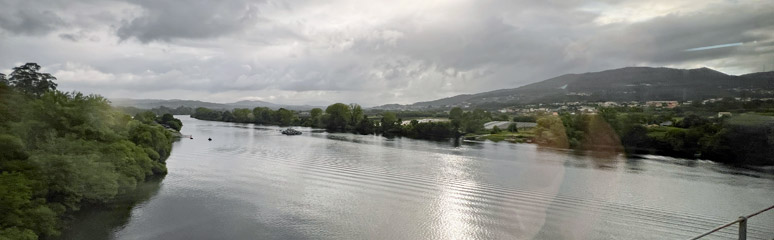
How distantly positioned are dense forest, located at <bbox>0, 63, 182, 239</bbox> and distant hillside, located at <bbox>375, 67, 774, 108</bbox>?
33146 mm

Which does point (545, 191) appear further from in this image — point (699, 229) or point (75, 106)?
point (75, 106)

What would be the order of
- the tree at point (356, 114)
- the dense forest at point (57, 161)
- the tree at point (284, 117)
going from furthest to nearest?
the tree at point (284, 117) → the tree at point (356, 114) → the dense forest at point (57, 161)

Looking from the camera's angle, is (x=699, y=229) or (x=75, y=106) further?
(x=75, y=106)

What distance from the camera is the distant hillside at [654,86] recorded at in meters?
30.1

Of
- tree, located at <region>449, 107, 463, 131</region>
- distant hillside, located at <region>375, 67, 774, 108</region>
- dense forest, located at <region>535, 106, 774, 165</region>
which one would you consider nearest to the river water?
dense forest, located at <region>535, 106, 774, 165</region>

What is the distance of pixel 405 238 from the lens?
10305mm

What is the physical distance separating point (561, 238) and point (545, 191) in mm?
5488

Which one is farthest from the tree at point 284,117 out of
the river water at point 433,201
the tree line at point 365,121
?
the river water at point 433,201

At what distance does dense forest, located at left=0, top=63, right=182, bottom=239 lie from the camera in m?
8.83

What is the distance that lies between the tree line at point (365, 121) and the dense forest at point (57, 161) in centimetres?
3057

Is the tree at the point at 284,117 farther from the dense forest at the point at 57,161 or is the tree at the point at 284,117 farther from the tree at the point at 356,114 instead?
the dense forest at the point at 57,161

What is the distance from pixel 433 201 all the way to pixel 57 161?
34.9 ft

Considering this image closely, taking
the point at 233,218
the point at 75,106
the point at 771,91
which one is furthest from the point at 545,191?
the point at 771,91

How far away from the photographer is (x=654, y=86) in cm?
4922
